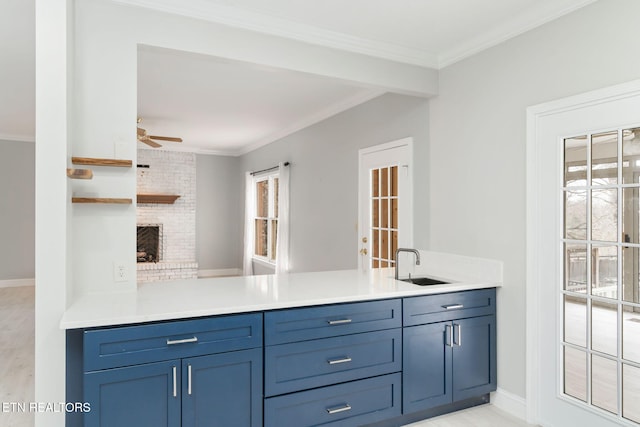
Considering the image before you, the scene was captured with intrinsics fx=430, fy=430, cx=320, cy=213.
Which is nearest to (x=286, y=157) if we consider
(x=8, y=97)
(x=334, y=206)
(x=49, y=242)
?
(x=334, y=206)

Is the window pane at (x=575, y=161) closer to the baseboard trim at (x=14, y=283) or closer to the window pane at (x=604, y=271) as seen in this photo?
the window pane at (x=604, y=271)

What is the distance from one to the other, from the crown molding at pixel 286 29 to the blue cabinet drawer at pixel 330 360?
2.00 m

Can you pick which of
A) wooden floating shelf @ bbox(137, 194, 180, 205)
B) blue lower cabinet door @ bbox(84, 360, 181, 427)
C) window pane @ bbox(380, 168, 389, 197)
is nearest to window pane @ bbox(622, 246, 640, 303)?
window pane @ bbox(380, 168, 389, 197)

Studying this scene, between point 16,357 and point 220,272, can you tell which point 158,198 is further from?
point 16,357

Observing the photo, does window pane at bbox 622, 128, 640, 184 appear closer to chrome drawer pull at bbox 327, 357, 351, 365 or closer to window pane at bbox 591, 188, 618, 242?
window pane at bbox 591, 188, 618, 242

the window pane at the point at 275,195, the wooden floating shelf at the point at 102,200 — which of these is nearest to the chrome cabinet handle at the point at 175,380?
the wooden floating shelf at the point at 102,200

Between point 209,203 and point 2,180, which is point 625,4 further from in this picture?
point 2,180

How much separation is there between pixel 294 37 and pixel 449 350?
235 cm

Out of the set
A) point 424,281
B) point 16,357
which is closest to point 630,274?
point 424,281

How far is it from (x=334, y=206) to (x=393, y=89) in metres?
2.08

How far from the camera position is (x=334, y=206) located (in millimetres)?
5215

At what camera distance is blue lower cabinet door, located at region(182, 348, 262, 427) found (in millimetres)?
2094

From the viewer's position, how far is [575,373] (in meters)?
2.57

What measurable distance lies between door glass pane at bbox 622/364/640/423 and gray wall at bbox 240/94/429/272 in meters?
1.73
